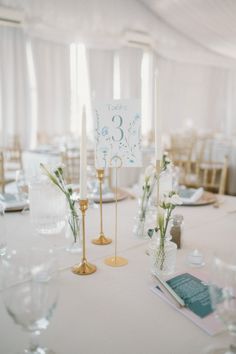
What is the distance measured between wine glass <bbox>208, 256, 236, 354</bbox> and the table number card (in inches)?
19.7

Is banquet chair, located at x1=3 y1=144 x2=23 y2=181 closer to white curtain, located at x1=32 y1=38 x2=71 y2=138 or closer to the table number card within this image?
white curtain, located at x1=32 y1=38 x2=71 y2=138

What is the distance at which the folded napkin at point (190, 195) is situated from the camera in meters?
1.77

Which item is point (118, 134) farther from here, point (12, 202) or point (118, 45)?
point (118, 45)

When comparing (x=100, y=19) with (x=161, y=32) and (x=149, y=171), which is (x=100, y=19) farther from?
(x=149, y=171)

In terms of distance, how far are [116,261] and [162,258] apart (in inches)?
6.1

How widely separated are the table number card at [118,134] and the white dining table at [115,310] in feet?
0.99

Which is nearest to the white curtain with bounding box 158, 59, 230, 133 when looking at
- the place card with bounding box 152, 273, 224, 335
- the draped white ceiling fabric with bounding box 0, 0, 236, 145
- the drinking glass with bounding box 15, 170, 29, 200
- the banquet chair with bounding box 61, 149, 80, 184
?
the draped white ceiling fabric with bounding box 0, 0, 236, 145

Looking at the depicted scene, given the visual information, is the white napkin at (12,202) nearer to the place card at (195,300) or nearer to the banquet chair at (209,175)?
the place card at (195,300)

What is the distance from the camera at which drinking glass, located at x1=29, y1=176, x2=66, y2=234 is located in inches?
52.9

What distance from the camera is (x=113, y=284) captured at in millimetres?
944

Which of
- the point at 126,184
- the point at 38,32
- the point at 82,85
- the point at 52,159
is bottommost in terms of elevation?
the point at 126,184

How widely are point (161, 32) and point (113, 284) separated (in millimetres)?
7740

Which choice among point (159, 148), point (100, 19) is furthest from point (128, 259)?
point (100, 19)

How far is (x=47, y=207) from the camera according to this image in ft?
4.45
